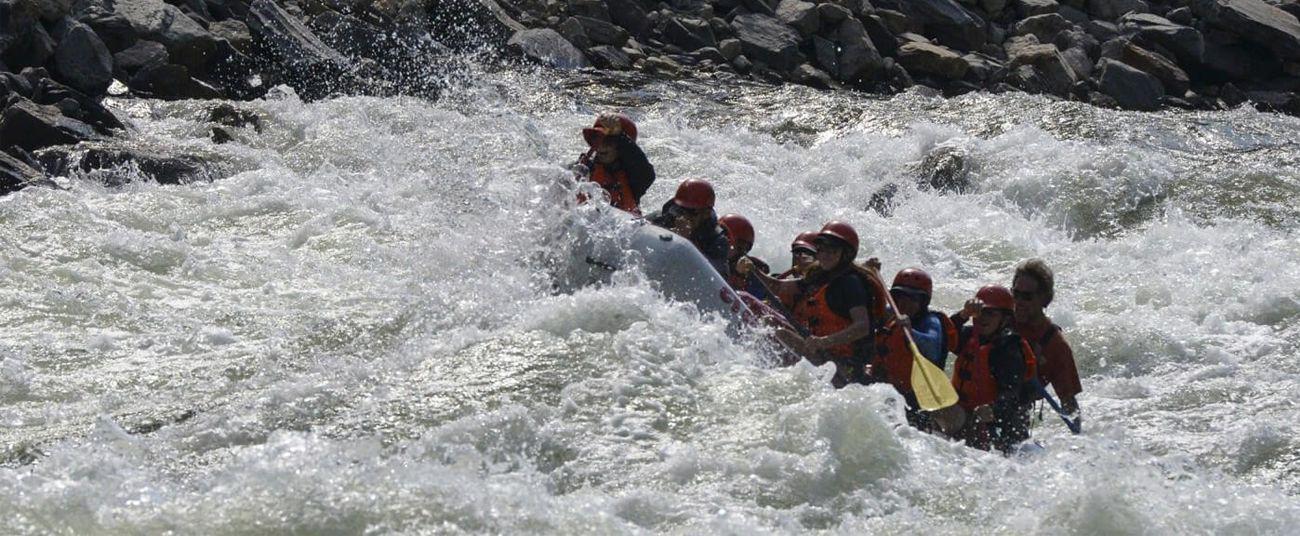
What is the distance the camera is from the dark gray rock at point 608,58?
16203 mm

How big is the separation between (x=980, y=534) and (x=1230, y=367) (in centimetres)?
396

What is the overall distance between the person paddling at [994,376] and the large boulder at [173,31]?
378 inches

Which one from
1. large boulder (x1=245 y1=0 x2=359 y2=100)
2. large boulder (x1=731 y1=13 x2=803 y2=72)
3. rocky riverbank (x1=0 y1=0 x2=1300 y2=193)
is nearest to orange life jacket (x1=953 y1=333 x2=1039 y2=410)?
rocky riverbank (x1=0 y1=0 x2=1300 y2=193)

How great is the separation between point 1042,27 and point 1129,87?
201 cm

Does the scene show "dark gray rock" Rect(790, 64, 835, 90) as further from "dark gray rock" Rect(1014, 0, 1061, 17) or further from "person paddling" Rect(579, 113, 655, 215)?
"person paddling" Rect(579, 113, 655, 215)

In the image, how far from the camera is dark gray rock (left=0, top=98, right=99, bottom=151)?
11344 mm

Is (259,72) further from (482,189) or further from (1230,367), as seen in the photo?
(1230,367)

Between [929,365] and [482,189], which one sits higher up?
[929,365]

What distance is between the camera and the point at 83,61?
13.2 meters

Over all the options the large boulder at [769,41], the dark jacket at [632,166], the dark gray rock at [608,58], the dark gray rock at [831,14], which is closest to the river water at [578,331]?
the dark jacket at [632,166]

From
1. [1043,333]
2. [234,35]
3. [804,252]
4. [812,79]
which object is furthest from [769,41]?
[1043,333]

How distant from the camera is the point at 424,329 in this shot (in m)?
8.09

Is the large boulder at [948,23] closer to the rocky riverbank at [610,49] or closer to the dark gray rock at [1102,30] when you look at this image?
the rocky riverbank at [610,49]

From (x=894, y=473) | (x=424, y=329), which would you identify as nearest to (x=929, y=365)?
(x=894, y=473)
